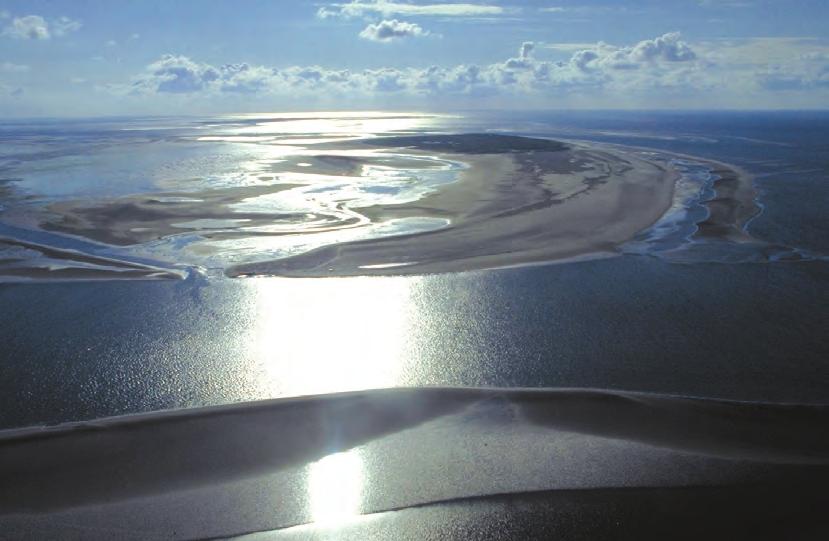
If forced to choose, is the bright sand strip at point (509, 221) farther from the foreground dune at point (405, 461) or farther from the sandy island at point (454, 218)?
the foreground dune at point (405, 461)

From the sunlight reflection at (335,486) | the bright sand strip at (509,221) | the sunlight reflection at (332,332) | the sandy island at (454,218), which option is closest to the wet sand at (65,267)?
the sandy island at (454,218)

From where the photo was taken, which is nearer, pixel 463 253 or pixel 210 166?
pixel 463 253

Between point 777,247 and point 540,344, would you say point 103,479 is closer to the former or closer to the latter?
point 540,344

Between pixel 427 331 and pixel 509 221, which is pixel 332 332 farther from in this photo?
pixel 509 221

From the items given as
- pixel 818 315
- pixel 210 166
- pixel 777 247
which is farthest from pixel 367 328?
pixel 210 166

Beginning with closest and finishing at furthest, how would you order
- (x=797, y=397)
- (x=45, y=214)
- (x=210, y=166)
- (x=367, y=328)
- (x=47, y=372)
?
(x=797, y=397) → (x=47, y=372) → (x=367, y=328) → (x=45, y=214) → (x=210, y=166)

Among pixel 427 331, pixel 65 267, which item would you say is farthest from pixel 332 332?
pixel 65 267

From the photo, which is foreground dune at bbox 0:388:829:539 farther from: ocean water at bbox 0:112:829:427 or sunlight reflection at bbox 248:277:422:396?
sunlight reflection at bbox 248:277:422:396
